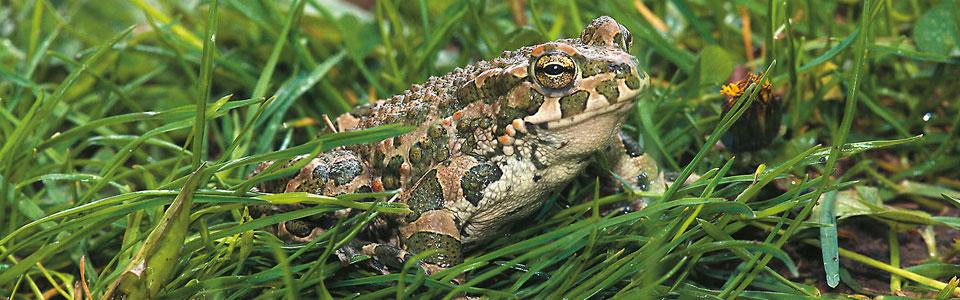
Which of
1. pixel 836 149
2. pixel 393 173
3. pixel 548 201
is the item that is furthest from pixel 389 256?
pixel 836 149

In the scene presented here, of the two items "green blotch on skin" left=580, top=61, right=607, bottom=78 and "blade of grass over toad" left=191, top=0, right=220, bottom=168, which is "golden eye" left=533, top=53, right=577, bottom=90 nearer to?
"green blotch on skin" left=580, top=61, right=607, bottom=78

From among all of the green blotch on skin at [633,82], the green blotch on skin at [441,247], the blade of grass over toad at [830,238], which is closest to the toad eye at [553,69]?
the green blotch on skin at [633,82]

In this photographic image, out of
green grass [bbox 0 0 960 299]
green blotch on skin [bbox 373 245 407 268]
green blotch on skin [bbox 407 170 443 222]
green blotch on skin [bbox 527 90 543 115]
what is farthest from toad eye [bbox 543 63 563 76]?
green blotch on skin [bbox 373 245 407 268]

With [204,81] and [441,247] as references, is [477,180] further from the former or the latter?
[204,81]

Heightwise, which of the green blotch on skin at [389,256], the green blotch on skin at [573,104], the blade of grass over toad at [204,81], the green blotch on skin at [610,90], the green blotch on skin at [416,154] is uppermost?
the blade of grass over toad at [204,81]

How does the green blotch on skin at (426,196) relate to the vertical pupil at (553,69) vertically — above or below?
below

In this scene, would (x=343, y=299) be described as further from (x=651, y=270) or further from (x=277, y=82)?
(x=277, y=82)

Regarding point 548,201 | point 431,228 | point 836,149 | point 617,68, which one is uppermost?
point 617,68

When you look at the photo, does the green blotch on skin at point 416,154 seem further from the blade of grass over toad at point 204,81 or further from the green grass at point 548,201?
the blade of grass over toad at point 204,81
